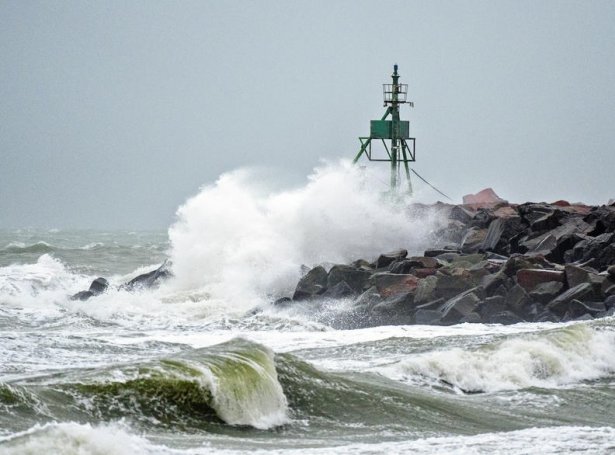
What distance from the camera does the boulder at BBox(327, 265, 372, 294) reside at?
1972 cm

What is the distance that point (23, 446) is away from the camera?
6852mm

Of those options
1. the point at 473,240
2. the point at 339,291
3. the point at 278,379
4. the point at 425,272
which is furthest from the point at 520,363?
the point at 473,240

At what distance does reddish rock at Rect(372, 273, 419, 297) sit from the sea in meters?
0.71

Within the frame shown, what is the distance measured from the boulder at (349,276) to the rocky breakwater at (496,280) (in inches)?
0.7

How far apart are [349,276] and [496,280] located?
3273 mm

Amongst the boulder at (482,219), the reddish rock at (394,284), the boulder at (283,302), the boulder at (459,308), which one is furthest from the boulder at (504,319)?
the boulder at (482,219)

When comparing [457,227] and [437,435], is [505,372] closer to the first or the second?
[437,435]

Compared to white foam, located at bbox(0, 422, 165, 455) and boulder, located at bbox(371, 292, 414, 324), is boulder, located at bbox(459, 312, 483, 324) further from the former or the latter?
white foam, located at bbox(0, 422, 165, 455)

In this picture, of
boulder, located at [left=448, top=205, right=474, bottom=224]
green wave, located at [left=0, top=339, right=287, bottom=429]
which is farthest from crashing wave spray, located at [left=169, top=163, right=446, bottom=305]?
green wave, located at [left=0, top=339, right=287, bottom=429]

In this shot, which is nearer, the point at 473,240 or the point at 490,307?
the point at 490,307

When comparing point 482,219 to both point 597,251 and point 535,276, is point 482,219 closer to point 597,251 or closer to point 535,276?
point 597,251

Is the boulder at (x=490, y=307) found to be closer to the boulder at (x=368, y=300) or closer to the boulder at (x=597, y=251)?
the boulder at (x=368, y=300)

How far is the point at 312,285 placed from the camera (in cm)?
2009

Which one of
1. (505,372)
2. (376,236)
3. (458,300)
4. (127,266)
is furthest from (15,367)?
(127,266)
